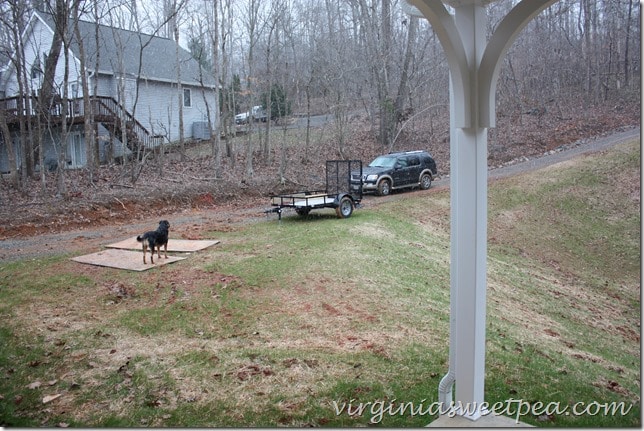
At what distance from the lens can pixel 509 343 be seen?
18.6ft

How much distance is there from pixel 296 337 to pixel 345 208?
637 cm

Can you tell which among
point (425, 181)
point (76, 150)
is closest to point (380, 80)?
point (425, 181)

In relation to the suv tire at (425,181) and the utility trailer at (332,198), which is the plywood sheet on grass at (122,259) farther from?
the suv tire at (425,181)

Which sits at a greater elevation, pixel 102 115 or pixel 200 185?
pixel 102 115

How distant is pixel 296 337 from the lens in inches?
206

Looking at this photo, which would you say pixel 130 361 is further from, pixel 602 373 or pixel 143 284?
pixel 602 373

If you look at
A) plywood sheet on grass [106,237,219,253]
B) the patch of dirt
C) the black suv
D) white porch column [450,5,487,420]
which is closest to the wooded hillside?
the patch of dirt

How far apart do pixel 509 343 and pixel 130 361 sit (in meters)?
3.90

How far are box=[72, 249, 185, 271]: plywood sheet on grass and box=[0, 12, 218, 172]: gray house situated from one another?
30.8 feet

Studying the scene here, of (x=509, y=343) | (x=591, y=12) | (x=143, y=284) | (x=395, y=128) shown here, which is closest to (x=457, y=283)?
(x=509, y=343)

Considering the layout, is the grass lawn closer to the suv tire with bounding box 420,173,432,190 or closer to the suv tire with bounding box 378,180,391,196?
the suv tire with bounding box 378,180,391,196

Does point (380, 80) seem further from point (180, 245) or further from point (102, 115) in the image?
point (180, 245)

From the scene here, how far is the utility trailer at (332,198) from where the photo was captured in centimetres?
1099

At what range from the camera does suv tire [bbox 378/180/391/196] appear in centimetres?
1502
